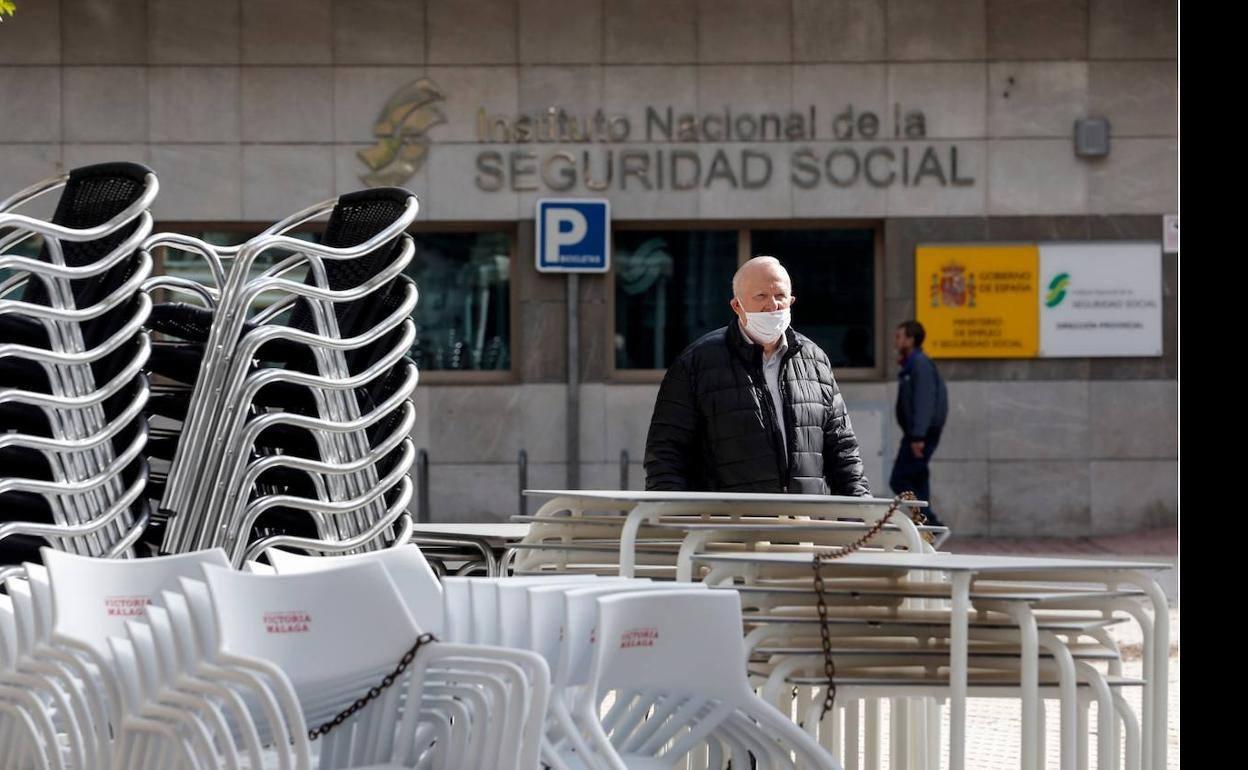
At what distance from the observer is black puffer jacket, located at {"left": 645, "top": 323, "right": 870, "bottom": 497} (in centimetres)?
692

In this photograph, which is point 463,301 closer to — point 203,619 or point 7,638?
point 7,638

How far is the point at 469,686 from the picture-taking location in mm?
3525

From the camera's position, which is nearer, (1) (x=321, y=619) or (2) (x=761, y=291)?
(1) (x=321, y=619)

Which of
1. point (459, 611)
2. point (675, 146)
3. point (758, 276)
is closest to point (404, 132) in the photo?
point (675, 146)

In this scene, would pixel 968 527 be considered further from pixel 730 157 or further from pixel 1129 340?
pixel 730 157

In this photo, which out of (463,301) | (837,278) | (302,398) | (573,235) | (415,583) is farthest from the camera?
(463,301)

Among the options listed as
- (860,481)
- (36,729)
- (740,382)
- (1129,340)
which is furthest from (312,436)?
(1129,340)

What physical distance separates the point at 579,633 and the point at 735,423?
11.3 feet

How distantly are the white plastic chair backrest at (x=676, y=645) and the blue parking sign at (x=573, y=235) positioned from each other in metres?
14.7

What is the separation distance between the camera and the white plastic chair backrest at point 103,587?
3682 mm

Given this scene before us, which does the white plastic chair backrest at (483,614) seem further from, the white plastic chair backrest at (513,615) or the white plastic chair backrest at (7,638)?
the white plastic chair backrest at (7,638)

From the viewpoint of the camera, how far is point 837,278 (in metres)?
18.8

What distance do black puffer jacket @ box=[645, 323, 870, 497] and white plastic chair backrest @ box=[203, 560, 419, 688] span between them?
3.49 m

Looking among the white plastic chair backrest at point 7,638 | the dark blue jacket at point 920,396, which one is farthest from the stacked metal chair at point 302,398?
the dark blue jacket at point 920,396
